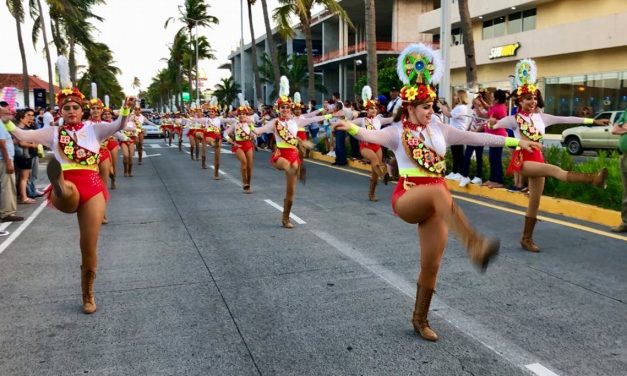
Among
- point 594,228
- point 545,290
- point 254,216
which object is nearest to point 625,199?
point 594,228

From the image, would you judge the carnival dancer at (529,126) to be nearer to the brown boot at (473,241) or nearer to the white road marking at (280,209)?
the brown boot at (473,241)

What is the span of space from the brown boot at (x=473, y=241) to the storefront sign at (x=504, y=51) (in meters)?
31.5

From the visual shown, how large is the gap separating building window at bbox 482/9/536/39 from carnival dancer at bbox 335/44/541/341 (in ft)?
105

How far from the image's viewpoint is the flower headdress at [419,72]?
446 cm

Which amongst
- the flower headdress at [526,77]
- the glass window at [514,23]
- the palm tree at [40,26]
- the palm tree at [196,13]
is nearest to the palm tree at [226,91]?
the palm tree at [196,13]

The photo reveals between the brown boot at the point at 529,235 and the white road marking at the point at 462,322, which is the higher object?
the brown boot at the point at 529,235

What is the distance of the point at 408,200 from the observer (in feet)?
14.1

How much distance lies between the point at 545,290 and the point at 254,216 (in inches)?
218

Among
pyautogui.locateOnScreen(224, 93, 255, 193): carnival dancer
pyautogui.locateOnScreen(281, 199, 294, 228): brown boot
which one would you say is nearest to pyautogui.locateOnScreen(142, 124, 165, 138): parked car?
pyautogui.locateOnScreen(224, 93, 255, 193): carnival dancer

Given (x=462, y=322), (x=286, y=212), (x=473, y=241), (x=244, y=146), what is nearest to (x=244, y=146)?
(x=244, y=146)

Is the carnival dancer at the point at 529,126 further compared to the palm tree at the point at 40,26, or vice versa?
the palm tree at the point at 40,26

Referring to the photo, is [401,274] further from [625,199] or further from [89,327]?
[625,199]

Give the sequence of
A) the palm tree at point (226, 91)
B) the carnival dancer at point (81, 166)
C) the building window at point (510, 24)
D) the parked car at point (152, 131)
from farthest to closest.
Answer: the palm tree at point (226, 91) → the parked car at point (152, 131) → the building window at point (510, 24) → the carnival dancer at point (81, 166)

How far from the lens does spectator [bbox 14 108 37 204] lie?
10.6 meters
